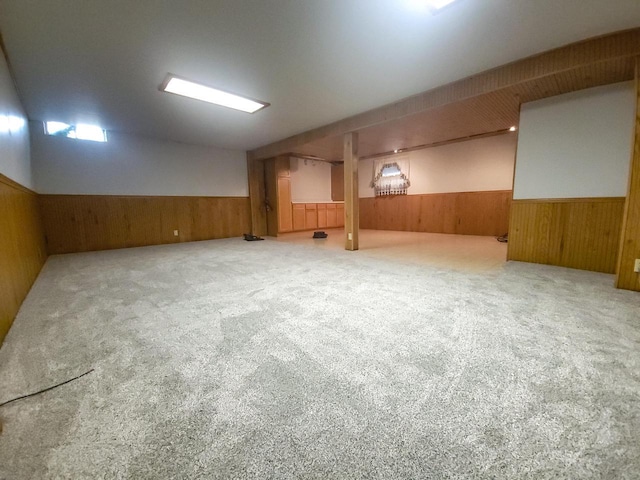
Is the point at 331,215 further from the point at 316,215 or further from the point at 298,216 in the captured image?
the point at 298,216

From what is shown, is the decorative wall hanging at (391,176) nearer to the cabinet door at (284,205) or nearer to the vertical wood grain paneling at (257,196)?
the cabinet door at (284,205)

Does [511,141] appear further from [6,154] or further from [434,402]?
[6,154]

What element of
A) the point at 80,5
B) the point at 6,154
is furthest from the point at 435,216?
the point at 6,154

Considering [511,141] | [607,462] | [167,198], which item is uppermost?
[511,141]

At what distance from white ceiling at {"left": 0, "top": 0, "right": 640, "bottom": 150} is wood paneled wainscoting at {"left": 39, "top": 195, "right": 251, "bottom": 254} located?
197 centimetres

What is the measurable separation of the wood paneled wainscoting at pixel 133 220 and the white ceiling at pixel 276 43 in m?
1.97

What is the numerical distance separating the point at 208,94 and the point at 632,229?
5.13 metres

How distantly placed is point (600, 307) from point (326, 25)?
332 cm

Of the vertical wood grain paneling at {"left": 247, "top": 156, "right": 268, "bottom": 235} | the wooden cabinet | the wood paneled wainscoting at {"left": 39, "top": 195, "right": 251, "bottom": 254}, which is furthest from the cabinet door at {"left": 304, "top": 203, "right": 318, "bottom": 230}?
the wood paneled wainscoting at {"left": 39, "top": 195, "right": 251, "bottom": 254}

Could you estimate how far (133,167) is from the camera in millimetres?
5730

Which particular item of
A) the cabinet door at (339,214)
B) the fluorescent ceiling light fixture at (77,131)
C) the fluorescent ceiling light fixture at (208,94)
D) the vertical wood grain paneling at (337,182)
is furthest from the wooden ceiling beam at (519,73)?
the fluorescent ceiling light fixture at (77,131)

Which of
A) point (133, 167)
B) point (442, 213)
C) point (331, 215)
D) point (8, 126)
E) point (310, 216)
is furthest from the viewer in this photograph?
point (331, 215)

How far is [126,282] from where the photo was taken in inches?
119

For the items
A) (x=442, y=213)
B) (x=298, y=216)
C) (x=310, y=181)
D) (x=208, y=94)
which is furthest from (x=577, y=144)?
(x=310, y=181)
